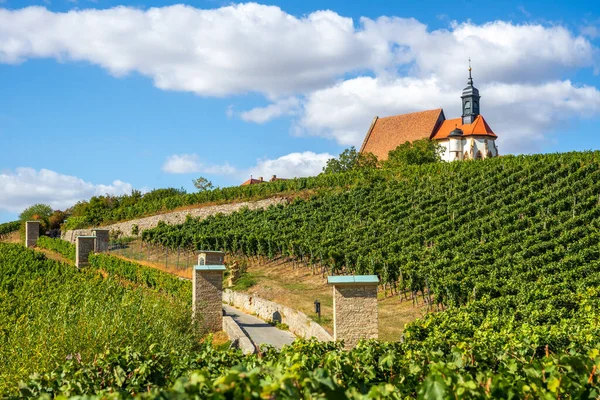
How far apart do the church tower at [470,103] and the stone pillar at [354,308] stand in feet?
198

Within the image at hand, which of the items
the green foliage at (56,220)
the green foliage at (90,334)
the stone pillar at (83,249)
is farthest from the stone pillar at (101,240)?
the green foliage at (90,334)

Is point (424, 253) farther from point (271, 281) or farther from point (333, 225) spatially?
point (333, 225)

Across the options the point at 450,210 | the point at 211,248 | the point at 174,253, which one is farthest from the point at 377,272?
the point at 174,253

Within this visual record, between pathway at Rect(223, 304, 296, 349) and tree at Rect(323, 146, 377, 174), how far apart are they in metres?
39.3

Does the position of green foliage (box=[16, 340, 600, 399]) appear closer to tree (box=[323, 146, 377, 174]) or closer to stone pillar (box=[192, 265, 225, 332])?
stone pillar (box=[192, 265, 225, 332])

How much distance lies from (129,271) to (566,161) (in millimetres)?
28143

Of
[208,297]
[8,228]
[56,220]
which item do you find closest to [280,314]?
[208,297]

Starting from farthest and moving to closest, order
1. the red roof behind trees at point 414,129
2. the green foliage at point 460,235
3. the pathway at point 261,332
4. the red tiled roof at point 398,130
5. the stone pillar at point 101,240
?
the red tiled roof at point 398,130 < the red roof behind trees at point 414,129 < the stone pillar at point 101,240 < the green foliage at point 460,235 < the pathway at point 261,332

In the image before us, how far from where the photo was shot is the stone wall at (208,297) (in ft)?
52.9

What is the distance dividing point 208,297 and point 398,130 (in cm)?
5439

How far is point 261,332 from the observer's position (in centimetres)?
1748

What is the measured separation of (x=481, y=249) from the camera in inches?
969

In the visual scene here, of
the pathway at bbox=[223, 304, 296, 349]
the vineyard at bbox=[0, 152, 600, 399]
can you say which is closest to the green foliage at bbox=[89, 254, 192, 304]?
the vineyard at bbox=[0, 152, 600, 399]

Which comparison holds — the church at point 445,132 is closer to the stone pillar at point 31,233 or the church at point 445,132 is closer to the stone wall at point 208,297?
the stone pillar at point 31,233
